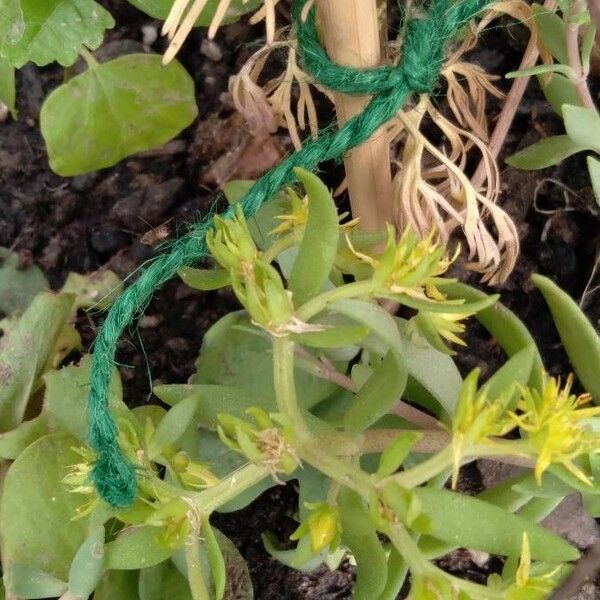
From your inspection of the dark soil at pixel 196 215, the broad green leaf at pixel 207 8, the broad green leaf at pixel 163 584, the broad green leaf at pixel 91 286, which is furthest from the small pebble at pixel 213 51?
the broad green leaf at pixel 163 584

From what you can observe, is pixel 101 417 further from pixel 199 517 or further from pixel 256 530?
pixel 256 530

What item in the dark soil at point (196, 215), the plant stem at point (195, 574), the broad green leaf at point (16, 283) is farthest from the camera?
the broad green leaf at point (16, 283)

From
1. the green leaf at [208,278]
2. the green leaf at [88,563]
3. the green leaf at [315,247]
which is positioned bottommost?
the green leaf at [88,563]

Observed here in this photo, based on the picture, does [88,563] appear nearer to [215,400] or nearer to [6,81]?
[215,400]

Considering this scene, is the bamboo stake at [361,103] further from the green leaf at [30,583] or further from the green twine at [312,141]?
the green leaf at [30,583]

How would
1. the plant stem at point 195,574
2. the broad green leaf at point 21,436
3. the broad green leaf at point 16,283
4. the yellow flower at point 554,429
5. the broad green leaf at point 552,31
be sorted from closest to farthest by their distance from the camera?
the yellow flower at point 554,429
the plant stem at point 195,574
the broad green leaf at point 552,31
the broad green leaf at point 21,436
the broad green leaf at point 16,283

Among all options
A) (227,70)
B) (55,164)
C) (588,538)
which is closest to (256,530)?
(588,538)
